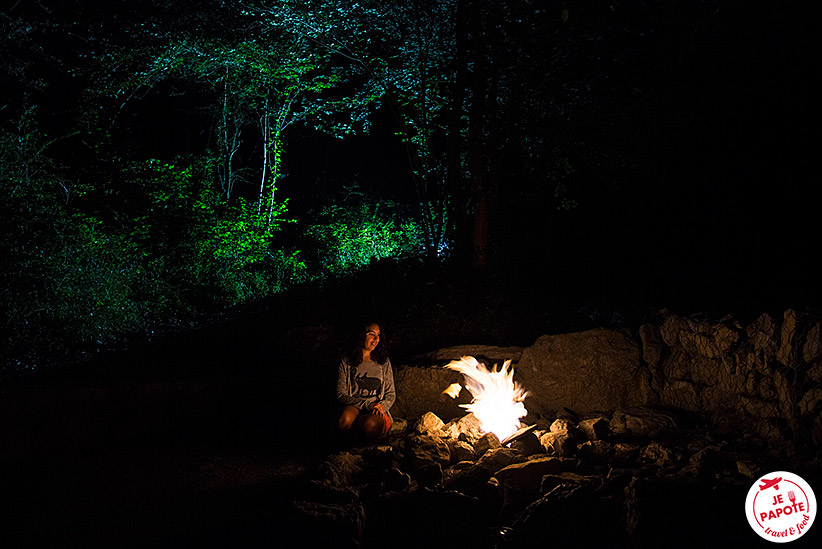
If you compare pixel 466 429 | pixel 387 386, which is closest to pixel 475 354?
pixel 466 429

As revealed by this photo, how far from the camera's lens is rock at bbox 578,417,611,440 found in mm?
4727

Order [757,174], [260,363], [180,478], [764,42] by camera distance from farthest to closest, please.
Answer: [757,174]
[764,42]
[260,363]
[180,478]

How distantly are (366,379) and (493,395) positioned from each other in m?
1.17

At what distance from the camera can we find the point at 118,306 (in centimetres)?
923

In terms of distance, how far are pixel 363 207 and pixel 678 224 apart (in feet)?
22.9

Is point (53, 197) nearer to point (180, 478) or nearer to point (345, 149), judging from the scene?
point (180, 478)

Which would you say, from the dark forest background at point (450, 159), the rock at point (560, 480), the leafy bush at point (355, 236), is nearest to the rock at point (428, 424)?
the rock at point (560, 480)

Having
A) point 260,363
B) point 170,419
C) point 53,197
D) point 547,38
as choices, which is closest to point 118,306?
point 53,197

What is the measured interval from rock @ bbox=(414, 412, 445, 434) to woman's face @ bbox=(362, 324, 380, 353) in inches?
30.2

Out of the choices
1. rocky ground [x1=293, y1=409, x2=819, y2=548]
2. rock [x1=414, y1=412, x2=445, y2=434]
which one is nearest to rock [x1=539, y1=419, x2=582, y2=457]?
rocky ground [x1=293, y1=409, x2=819, y2=548]

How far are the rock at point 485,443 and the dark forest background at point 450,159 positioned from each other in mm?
3563

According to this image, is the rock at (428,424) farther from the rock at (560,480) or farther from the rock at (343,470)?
the rock at (560,480)

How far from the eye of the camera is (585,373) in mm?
5426

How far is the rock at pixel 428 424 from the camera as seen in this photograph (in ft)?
17.0
